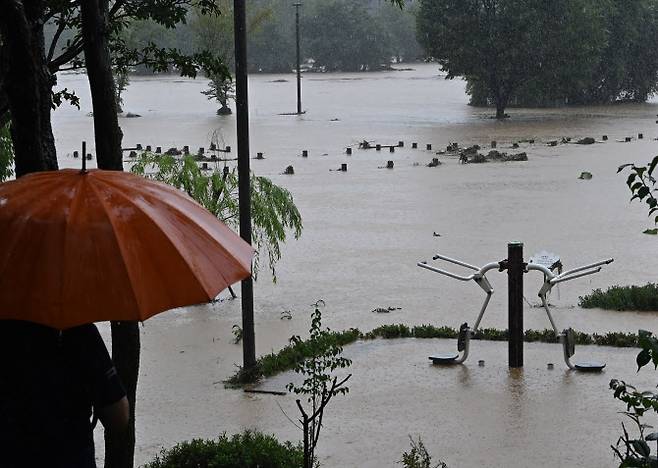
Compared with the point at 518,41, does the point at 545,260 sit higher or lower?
lower

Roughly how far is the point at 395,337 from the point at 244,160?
2190 millimetres

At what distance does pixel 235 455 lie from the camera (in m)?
5.74

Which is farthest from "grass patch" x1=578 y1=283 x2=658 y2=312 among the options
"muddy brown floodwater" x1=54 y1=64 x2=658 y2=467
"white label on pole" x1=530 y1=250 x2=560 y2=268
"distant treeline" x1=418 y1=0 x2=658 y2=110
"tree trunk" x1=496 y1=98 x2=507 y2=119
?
"distant treeline" x1=418 y1=0 x2=658 y2=110

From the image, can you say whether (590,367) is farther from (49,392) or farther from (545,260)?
(49,392)

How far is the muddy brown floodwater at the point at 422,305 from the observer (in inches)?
299

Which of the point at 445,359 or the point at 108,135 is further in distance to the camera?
the point at 445,359

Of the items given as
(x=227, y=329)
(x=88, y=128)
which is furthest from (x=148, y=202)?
(x=88, y=128)

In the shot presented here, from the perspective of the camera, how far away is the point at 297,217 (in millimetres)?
13102

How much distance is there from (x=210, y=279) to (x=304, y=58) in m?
84.3

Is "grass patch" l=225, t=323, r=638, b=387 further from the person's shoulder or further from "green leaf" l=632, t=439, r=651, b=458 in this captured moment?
the person's shoulder

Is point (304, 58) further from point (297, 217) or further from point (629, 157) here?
point (297, 217)

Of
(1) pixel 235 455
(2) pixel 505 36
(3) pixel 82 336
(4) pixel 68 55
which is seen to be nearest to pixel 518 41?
(2) pixel 505 36

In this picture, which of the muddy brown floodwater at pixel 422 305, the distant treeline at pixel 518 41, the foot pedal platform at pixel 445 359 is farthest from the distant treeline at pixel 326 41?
the foot pedal platform at pixel 445 359

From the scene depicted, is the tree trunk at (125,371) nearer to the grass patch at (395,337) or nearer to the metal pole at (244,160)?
the grass patch at (395,337)
